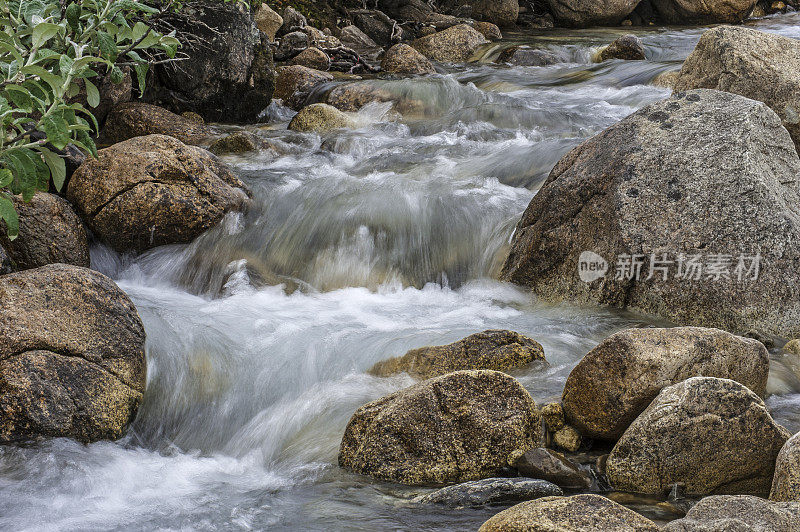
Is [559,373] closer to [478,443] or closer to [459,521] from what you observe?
[478,443]

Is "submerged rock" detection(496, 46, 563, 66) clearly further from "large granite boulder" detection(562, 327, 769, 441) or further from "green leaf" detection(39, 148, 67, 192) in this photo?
"green leaf" detection(39, 148, 67, 192)

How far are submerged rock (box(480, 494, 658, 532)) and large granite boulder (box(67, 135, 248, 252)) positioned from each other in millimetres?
4695

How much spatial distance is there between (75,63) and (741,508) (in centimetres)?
300

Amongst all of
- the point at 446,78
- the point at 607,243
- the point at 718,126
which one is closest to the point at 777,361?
the point at 607,243

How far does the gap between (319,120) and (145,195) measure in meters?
4.14

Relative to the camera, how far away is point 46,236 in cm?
587

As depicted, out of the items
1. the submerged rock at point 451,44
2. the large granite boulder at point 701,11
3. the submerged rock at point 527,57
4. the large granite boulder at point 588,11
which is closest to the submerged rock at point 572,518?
the submerged rock at point 527,57

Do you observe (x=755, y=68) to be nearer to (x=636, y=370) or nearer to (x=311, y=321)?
(x=636, y=370)

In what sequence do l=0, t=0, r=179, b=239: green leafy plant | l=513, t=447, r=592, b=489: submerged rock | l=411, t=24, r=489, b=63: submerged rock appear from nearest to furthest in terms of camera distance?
l=0, t=0, r=179, b=239: green leafy plant < l=513, t=447, r=592, b=489: submerged rock < l=411, t=24, r=489, b=63: submerged rock

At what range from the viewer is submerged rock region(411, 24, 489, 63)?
15.5 meters

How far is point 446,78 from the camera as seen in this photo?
1247 cm

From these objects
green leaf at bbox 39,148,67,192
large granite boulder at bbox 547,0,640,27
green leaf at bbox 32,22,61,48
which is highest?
large granite boulder at bbox 547,0,640,27

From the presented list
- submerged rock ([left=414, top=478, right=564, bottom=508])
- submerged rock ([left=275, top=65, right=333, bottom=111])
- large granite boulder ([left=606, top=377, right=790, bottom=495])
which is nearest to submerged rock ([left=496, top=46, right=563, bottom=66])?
submerged rock ([left=275, top=65, right=333, bottom=111])

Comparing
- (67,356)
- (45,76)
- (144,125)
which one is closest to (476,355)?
(67,356)
